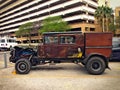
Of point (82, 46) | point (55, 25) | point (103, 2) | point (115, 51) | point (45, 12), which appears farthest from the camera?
point (103, 2)

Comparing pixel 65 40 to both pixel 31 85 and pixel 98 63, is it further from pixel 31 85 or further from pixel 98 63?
pixel 31 85

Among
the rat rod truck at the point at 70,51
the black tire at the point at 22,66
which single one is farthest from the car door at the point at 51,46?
the black tire at the point at 22,66

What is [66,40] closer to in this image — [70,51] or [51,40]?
[70,51]

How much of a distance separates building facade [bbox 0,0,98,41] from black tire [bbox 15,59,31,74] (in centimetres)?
6251

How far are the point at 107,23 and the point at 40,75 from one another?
216 ft

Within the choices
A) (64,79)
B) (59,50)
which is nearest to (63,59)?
(59,50)

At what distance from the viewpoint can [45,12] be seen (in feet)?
301

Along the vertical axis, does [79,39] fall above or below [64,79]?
above

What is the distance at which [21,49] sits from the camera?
45.1 ft

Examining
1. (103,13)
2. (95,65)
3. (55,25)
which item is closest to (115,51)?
(95,65)

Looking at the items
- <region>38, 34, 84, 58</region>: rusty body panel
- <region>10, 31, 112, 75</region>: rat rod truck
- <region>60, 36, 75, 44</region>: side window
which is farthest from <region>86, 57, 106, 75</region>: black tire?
<region>60, 36, 75, 44</region>: side window

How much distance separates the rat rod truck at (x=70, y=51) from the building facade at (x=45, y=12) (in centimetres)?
6189

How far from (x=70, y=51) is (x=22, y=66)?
2614 millimetres

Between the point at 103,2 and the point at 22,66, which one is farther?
the point at 103,2
